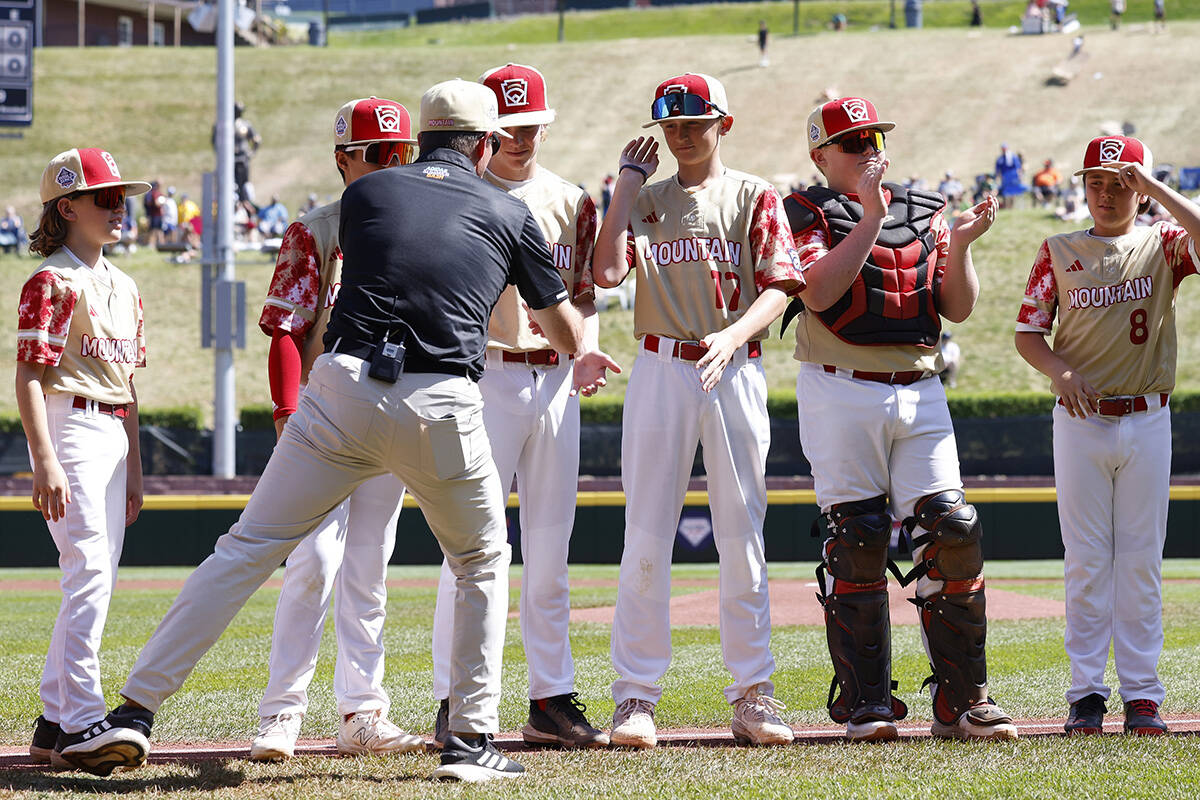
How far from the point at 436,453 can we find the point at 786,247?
1828 millimetres

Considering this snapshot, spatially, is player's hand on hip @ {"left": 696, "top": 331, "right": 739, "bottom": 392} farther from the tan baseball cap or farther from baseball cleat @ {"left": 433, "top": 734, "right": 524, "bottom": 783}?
baseball cleat @ {"left": 433, "top": 734, "right": 524, "bottom": 783}

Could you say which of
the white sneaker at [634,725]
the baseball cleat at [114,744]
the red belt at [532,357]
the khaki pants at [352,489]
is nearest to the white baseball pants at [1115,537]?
the white sneaker at [634,725]

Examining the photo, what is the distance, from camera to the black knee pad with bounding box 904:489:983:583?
17.9 feet

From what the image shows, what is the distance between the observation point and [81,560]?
512cm

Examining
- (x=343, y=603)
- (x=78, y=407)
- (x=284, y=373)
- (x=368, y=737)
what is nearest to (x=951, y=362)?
(x=343, y=603)

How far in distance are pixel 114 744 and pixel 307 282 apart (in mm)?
1798

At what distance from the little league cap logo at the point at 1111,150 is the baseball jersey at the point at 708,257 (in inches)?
54.7

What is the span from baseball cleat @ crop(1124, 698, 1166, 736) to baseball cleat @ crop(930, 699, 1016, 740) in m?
0.54

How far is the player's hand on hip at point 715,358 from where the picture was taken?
521cm

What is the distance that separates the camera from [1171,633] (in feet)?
31.0

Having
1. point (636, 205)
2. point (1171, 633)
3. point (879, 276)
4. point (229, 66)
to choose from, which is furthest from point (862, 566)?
point (229, 66)

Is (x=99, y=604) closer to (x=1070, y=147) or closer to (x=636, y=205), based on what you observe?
(x=636, y=205)

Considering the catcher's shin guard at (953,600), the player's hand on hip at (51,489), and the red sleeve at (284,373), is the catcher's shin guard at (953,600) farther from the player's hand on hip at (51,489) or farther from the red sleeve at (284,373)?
the player's hand on hip at (51,489)

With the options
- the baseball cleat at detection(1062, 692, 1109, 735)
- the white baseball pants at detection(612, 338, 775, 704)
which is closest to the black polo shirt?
the white baseball pants at detection(612, 338, 775, 704)
